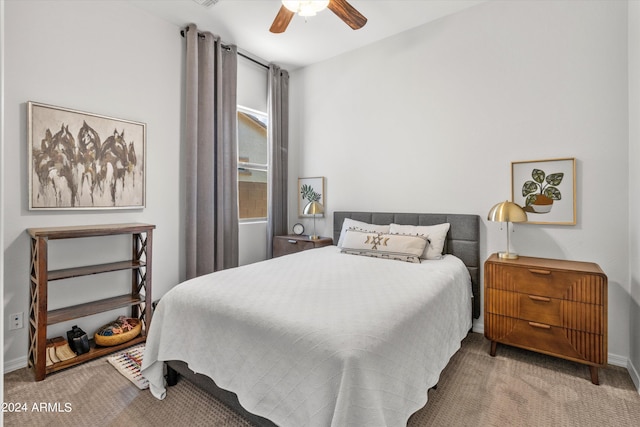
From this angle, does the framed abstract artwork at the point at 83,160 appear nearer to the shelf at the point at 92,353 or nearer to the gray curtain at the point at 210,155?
the gray curtain at the point at 210,155

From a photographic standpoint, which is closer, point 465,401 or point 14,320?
point 465,401

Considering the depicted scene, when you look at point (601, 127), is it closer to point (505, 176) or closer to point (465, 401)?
point (505, 176)

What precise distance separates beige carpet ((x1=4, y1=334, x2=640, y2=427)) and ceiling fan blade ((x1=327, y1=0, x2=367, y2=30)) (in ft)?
8.76

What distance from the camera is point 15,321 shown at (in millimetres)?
2436

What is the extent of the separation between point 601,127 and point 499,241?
1.13m

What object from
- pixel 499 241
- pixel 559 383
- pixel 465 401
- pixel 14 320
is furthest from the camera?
pixel 499 241

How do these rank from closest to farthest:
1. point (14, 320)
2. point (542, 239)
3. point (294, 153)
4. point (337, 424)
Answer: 1. point (337, 424)
2. point (14, 320)
3. point (542, 239)
4. point (294, 153)

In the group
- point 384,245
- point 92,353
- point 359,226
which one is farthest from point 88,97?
point 384,245

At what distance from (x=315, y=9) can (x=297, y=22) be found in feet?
3.24

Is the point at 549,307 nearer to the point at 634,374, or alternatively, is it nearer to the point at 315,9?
the point at 634,374

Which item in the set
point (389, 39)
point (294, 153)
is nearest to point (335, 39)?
point (389, 39)

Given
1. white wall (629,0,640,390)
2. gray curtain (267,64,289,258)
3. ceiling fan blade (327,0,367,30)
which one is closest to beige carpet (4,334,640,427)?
white wall (629,0,640,390)

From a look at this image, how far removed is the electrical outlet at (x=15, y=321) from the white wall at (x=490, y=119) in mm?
2864

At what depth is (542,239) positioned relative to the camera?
279 cm
